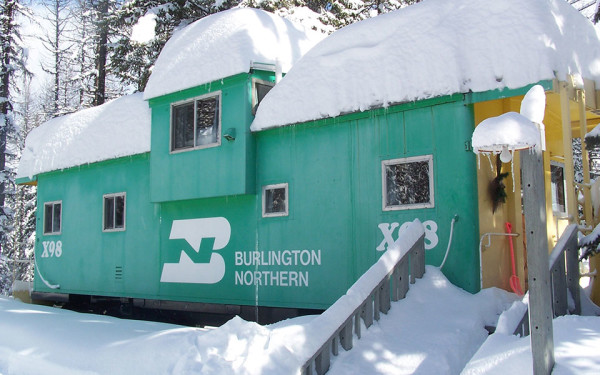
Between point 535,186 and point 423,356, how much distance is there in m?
2.20

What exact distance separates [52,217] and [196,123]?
227 inches

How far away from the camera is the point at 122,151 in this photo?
12.1 m

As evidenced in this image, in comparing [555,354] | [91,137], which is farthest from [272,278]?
[91,137]

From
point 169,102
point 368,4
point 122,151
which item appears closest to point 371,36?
point 169,102

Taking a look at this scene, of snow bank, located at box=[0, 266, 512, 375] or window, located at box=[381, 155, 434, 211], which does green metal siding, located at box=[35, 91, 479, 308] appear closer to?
window, located at box=[381, 155, 434, 211]

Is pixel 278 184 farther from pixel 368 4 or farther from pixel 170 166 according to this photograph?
pixel 368 4

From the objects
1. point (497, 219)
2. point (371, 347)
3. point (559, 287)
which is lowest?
point (371, 347)

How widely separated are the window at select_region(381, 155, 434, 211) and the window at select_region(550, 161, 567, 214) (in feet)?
9.23

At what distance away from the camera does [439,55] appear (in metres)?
7.40

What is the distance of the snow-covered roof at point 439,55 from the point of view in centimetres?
688

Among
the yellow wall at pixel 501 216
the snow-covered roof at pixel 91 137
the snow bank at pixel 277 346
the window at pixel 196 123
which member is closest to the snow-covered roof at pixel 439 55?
the yellow wall at pixel 501 216

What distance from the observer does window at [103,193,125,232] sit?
40.1 feet

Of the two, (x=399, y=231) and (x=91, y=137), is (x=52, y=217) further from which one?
(x=399, y=231)

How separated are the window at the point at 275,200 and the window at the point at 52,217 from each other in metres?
6.66
